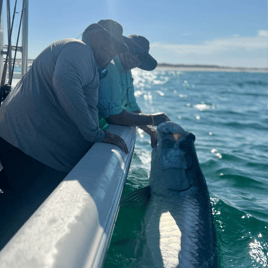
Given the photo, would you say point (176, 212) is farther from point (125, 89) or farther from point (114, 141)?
point (125, 89)

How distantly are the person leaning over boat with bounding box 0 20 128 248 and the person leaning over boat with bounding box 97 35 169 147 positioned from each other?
576 millimetres

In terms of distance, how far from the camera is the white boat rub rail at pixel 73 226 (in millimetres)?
1031

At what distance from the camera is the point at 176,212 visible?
7.88 ft

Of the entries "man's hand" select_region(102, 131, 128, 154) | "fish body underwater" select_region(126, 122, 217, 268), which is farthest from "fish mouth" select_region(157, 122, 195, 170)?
"man's hand" select_region(102, 131, 128, 154)

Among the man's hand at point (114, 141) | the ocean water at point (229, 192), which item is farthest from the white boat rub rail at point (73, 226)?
the ocean water at point (229, 192)

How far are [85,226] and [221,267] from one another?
5.19 ft

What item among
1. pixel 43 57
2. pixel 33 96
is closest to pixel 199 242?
pixel 33 96

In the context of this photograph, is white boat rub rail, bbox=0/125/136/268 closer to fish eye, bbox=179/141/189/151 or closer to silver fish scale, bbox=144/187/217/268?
silver fish scale, bbox=144/187/217/268

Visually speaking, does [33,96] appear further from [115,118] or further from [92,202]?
[115,118]

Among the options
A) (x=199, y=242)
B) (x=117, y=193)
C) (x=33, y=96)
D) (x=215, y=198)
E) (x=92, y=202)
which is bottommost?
(x=215, y=198)

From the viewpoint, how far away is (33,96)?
2016mm

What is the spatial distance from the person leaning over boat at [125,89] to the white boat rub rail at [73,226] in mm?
1076

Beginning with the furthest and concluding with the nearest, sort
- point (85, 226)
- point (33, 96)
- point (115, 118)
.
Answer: point (115, 118) < point (33, 96) < point (85, 226)

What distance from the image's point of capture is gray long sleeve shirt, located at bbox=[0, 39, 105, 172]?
6.08 feet
